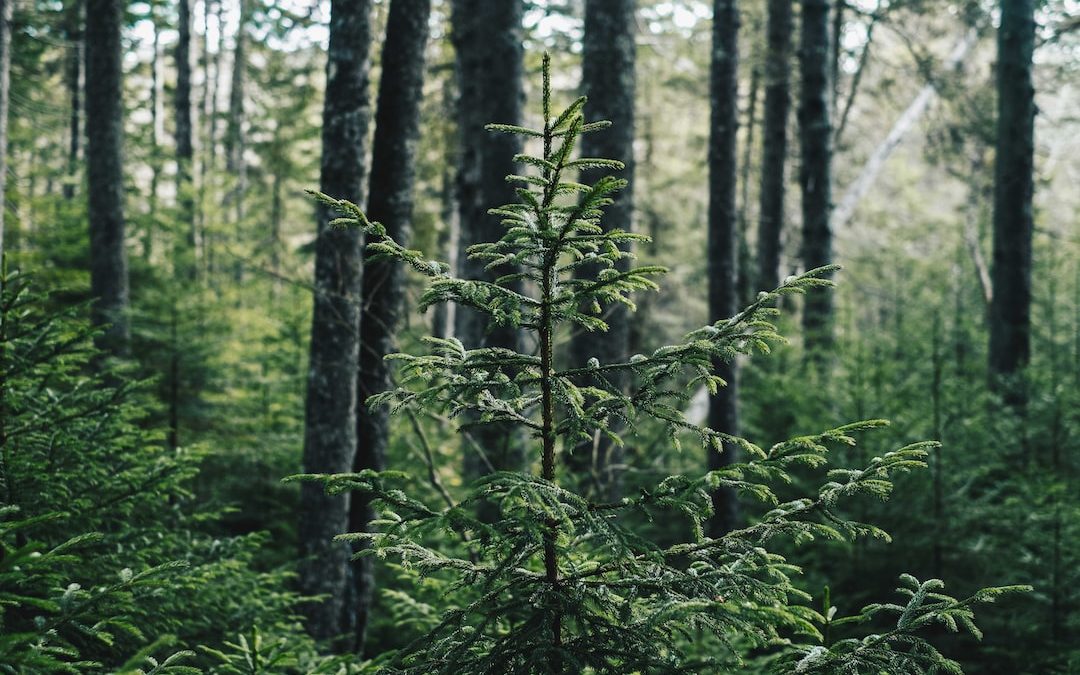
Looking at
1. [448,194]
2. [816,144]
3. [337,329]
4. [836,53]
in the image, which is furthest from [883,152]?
[337,329]

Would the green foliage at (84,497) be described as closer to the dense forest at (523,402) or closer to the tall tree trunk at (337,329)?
the dense forest at (523,402)

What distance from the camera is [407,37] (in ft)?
21.4

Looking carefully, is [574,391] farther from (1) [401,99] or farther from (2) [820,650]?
(1) [401,99]

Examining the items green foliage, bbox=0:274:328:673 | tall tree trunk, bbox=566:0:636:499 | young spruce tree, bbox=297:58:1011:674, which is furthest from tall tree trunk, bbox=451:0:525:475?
young spruce tree, bbox=297:58:1011:674

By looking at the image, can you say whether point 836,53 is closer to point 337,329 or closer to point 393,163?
point 393,163

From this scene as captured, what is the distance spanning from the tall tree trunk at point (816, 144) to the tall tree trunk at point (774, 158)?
3.84ft

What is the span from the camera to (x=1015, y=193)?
1042 cm

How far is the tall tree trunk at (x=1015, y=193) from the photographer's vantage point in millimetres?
10344

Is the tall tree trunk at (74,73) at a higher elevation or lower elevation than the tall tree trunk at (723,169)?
higher

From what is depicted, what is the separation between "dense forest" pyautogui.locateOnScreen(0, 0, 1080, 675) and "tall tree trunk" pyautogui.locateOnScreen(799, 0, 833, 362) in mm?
61

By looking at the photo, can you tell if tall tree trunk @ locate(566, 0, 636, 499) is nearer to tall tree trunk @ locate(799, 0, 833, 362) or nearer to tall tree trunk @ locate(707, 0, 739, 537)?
tall tree trunk @ locate(707, 0, 739, 537)

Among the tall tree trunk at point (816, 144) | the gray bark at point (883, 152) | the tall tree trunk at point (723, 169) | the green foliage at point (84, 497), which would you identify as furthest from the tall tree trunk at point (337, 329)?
the gray bark at point (883, 152)

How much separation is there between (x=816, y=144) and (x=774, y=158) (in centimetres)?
286

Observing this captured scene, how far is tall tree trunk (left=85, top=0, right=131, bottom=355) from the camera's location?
9.77 metres
